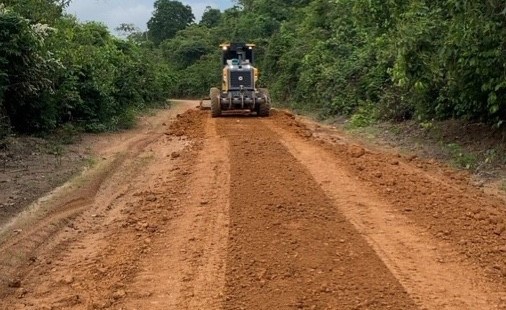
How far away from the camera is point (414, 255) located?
641cm

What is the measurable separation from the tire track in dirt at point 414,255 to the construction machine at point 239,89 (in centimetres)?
1433

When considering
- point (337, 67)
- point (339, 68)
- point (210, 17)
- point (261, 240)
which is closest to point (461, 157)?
point (261, 240)

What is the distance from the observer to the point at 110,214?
8562mm

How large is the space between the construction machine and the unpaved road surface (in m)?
12.2

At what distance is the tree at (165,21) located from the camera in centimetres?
9125

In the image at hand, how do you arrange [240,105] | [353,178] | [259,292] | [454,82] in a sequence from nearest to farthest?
[259,292], [353,178], [454,82], [240,105]

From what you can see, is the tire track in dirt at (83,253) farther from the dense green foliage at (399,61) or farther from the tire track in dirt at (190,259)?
the dense green foliage at (399,61)

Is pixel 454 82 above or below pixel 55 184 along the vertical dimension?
above

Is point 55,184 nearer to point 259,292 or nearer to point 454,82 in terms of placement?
point 259,292

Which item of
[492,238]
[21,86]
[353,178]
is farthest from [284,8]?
[492,238]

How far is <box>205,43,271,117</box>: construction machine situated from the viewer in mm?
24406

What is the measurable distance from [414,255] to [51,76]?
38.0ft

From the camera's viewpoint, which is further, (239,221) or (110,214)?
(110,214)

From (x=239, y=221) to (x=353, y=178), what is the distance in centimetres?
334
